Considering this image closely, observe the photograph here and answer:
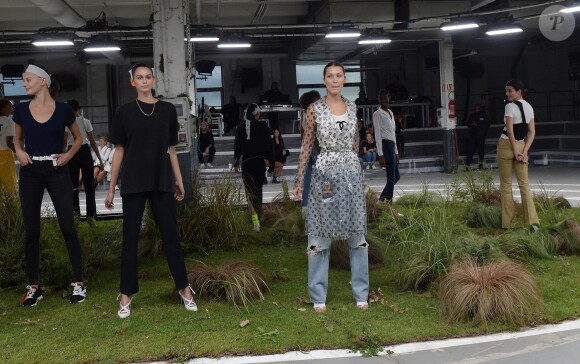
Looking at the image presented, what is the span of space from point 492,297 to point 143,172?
2626 mm

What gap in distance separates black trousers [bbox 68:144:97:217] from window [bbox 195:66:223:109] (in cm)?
2229

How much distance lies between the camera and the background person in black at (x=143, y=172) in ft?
18.1

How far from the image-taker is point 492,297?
16.9 feet

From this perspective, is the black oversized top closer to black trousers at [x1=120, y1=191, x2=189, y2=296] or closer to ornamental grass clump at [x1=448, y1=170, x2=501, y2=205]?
black trousers at [x1=120, y1=191, x2=189, y2=296]

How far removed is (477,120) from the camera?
73.4 ft

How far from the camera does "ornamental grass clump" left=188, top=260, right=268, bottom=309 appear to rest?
5.77 meters

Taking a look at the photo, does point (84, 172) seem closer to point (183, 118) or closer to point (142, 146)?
point (183, 118)

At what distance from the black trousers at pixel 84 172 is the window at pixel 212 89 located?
2229 centimetres

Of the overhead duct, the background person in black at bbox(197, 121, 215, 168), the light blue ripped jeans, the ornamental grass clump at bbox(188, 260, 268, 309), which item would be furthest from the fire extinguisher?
the light blue ripped jeans

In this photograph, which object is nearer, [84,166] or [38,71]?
[38,71]

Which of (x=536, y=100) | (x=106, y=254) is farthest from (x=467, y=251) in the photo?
(x=536, y=100)

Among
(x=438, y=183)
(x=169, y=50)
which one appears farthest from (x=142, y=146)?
(x=438, y=183)

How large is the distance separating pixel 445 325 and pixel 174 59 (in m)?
5.64

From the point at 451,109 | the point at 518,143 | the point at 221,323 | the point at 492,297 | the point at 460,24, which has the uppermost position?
the point at 460,24
